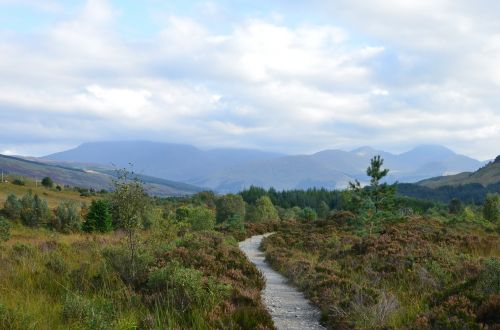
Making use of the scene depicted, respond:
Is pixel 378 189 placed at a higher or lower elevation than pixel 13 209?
higher

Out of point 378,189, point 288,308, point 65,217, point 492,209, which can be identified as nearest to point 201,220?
point 378,189

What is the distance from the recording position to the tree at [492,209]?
51250mm

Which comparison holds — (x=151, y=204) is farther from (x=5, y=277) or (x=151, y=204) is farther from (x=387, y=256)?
(x=387, y=256)

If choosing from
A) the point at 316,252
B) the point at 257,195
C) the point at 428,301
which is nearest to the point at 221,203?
the point at 257,195

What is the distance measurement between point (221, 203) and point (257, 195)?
185ft

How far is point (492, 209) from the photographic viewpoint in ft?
171

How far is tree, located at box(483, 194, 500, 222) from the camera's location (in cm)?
5125

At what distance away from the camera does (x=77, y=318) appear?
23.5 feet

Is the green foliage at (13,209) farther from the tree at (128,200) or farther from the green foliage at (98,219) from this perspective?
the tree at (128,200)

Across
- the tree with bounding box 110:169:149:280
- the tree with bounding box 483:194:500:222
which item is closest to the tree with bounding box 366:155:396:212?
the tree with bounding box 110:169:149:280

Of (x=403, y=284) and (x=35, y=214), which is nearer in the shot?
(x=403, y=284)

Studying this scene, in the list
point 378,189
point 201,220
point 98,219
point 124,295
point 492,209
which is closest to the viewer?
point 124,295

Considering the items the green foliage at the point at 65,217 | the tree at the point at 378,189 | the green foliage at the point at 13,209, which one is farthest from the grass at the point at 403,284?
the green foliage at the point at 13,209

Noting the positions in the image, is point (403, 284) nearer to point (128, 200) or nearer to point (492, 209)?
point (128, 200)
